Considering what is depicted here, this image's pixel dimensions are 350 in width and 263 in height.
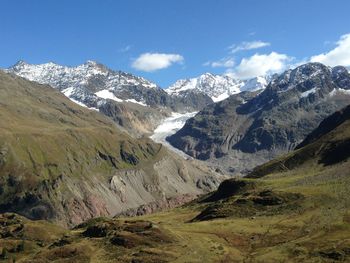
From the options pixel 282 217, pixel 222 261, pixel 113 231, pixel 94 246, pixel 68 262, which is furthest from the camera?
pixel 282 217

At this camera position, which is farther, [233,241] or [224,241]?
[224,241]

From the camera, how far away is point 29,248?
18338cm

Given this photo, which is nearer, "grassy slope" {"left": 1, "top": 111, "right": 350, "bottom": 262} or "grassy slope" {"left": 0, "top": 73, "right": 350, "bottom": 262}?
"grassy slope" {"left": 1, "top": 111, "right": 350, "bottom": 262}

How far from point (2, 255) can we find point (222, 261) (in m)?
68.9

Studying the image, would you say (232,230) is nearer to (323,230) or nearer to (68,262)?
(323,230)

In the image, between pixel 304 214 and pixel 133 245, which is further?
pixel 304 214

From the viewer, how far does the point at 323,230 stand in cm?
15962

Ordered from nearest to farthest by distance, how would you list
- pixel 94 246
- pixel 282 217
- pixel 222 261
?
pixel 222 261 → pixel 94 246 → pixel 282 217

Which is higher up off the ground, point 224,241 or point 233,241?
point 224,241

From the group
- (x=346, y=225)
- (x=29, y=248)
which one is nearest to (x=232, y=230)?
(x=346, y=225)

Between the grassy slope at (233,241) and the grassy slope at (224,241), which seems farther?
the grassy slope at (224,241)

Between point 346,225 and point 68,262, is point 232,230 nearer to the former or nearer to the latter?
point 346,225

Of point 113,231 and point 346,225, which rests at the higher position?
point 113,231

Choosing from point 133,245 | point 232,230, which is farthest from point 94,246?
point 232,230
